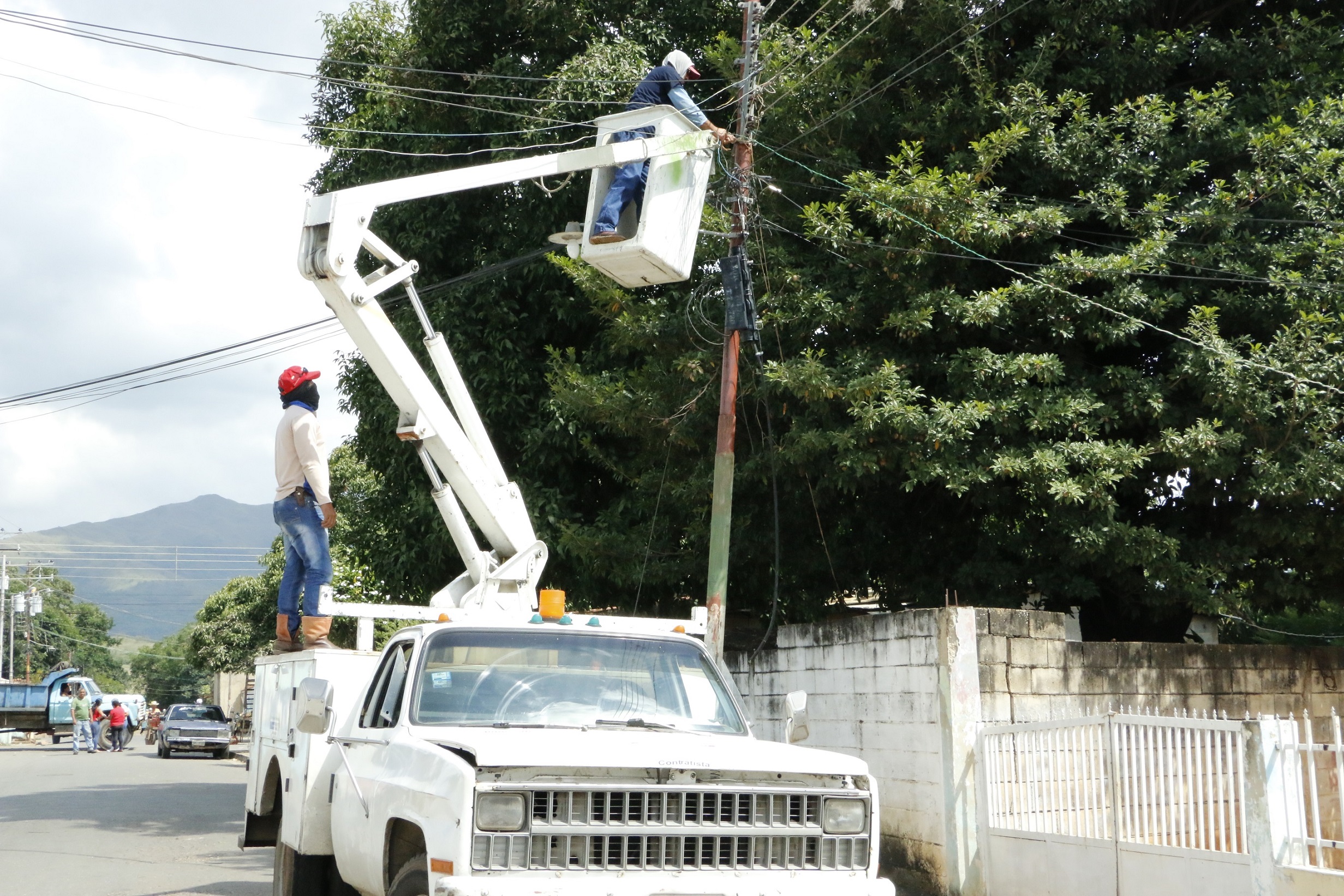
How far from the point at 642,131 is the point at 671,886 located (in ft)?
18.7

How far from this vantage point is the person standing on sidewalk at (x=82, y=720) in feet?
112

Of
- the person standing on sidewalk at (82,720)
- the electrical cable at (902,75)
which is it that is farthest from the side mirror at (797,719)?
the person standing on sidewalk at (82,720)

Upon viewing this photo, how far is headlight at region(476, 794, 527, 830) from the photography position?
4.73 meters

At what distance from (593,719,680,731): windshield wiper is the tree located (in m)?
6.00

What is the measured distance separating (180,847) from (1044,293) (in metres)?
10.3

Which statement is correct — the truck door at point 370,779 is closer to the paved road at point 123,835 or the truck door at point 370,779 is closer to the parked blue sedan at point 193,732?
the paved road at point 123,835

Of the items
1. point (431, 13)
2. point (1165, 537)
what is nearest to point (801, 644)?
point (1165, 537)

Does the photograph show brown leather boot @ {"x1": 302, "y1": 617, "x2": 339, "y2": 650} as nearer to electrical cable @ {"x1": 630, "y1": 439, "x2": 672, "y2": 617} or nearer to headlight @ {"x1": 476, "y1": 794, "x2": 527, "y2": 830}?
headlight @ {"x1": 476, "y1": 794, "x2": 527, "y2": 830}

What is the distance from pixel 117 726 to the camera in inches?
1564

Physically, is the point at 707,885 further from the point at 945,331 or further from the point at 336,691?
the point at 945,331

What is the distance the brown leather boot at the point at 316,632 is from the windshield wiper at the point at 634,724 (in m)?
2.84

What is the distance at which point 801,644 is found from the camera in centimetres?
1195

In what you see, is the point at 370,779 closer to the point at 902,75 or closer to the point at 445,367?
the point at 445,367

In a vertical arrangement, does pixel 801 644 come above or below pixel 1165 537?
below
